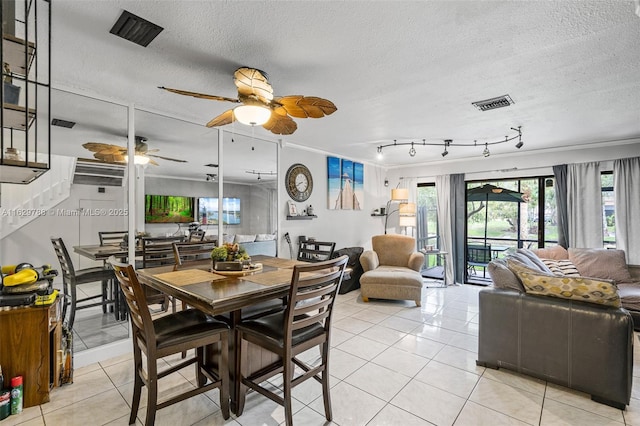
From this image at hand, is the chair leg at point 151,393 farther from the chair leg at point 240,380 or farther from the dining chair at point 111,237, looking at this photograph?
the dining chair at point 111,237

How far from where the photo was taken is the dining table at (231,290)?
1.66 metres

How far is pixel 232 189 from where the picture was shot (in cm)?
403

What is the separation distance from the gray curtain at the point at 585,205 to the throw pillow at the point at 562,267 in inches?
33.6

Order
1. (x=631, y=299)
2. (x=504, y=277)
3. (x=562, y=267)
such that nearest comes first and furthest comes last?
(x=504, y=277)
(x=631, y=299)
(x=562, y=267)

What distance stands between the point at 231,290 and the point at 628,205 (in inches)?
227

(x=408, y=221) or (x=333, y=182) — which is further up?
(x=333, y=182)

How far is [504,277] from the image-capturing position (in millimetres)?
2670

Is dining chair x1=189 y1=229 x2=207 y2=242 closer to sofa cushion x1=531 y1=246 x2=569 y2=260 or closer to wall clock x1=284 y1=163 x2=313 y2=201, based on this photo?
wall clock x1=284 y1=163 x2=313 y2=201

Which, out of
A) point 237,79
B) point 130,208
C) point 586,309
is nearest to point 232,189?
point 130,208

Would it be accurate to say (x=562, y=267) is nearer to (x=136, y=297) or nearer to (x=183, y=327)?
(x=183, y=327)

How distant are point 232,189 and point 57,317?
7.21 feet

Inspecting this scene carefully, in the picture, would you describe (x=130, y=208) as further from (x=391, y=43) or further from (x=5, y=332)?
(x=391, y=43)

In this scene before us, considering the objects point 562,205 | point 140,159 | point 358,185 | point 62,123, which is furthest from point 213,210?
point 562,205

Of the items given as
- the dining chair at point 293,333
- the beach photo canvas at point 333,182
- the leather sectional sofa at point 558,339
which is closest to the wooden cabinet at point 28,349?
the dining chair at point 293,333
